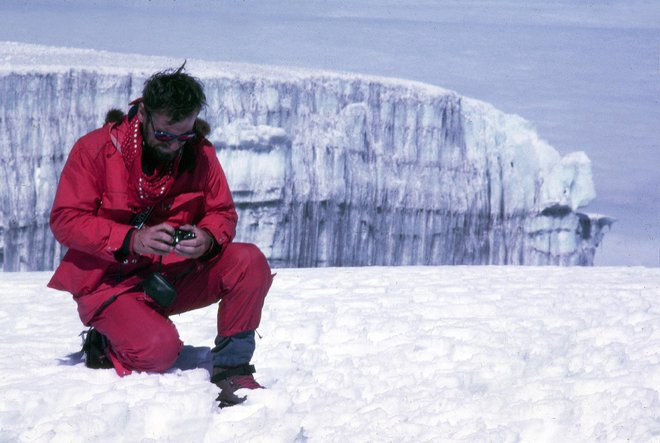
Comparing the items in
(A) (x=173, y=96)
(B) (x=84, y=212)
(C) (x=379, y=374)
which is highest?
(A) (x=173, y=96)

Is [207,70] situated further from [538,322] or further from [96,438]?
[96,438]

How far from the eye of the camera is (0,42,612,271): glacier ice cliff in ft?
47.4

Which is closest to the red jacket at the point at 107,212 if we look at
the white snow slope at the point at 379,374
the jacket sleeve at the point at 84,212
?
the jacket sleeve at the point at 84,212

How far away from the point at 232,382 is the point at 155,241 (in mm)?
627

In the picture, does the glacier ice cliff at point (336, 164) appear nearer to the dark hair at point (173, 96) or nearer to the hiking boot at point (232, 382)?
the hiking boot at point (232, 382)

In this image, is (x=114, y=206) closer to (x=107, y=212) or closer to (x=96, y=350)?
(x=107, y=212)

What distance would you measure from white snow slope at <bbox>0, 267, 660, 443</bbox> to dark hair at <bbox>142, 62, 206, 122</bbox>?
1.00 metres

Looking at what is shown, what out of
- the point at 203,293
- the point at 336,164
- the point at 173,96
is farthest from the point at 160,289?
the point at 336,164

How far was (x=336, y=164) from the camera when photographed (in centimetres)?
1706

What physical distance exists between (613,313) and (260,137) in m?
11.3

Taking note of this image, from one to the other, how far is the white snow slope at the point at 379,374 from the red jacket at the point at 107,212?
40cm

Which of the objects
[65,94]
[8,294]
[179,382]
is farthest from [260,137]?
[179,382]

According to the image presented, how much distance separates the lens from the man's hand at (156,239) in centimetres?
301

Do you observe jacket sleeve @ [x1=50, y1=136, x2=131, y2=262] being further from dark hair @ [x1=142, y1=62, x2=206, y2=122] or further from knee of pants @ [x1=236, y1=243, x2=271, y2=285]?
knee of pants @ [x1=236, y1=243, x2=271, y2=285]
